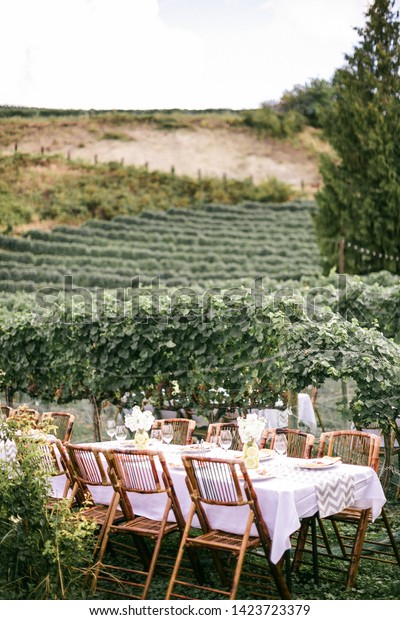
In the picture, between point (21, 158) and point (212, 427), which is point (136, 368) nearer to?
point (212, 427)

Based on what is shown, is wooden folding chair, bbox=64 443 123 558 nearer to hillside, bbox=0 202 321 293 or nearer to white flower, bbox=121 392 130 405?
white flower, bbox=121 392 130 405

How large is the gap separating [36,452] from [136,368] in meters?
3.60

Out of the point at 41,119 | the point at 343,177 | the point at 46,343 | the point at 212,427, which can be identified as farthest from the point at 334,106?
the point at 41,119

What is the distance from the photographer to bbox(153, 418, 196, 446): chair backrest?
227 inches

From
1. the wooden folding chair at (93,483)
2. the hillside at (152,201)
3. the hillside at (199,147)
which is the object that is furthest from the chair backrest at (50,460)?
the hillside at (199,147)

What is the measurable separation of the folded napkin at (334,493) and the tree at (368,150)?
48.4 feet

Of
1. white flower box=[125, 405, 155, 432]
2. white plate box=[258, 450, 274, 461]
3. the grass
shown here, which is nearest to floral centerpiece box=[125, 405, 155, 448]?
white flower box=[125, 405, 155, 432]

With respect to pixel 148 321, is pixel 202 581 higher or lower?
lower

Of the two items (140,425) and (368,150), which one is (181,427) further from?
(368,150)

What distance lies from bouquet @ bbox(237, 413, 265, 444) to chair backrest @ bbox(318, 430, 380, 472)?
0.58 meters

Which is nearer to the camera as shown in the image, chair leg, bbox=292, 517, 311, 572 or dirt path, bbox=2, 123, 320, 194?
chair leg, bbox=292, 517, 311, 572

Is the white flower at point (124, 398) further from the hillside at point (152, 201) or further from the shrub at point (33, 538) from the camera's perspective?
the hillside at point (152, 201)

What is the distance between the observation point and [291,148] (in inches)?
1863

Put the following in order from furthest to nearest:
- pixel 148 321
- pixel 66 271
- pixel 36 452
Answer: pixel 66 271 → pixel 148 321 → pixel 36 452
